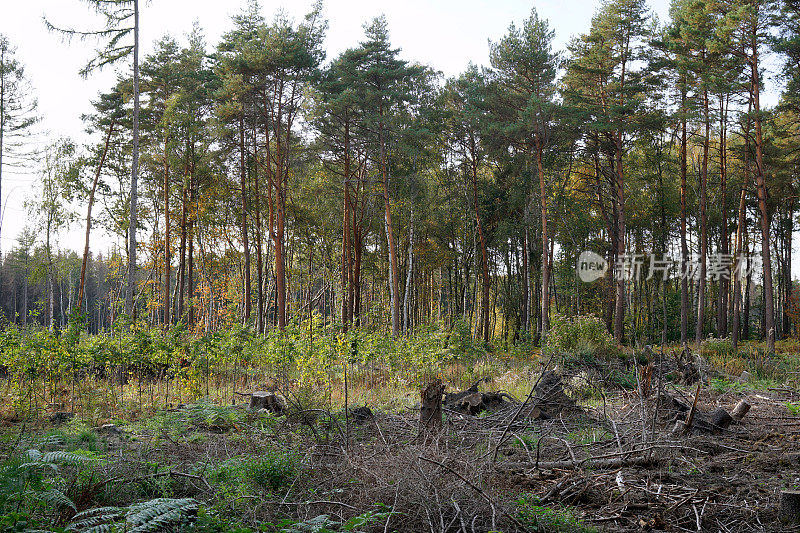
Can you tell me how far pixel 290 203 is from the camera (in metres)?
22.6

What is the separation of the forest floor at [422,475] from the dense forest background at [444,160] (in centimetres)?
651

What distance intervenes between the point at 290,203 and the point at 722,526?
21131 mm

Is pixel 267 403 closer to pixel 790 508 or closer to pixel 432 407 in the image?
pixel 432 407

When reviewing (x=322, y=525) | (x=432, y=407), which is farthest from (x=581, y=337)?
(x=322, y=525)

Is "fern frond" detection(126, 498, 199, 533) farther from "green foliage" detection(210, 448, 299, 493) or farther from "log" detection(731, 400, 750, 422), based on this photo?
"log" detection(731, 400, 750, 422)

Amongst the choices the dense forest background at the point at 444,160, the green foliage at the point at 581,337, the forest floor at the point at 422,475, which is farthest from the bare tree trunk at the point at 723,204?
the forest floor at the point at 422,475

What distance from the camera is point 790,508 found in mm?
3109

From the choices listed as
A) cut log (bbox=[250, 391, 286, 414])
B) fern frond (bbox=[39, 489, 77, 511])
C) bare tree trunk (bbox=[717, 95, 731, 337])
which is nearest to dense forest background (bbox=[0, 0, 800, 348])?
bare tree trunk (bbox=[717, 95, 731, 337])

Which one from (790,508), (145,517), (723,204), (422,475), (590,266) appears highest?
(723,204)

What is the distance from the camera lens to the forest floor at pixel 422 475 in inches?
120

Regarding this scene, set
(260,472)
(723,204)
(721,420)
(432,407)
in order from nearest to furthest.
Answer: (260,472) < (432,407) < (721,420) < (723,204)

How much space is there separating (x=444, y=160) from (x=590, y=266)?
8.87m

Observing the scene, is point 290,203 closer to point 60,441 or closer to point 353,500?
point 60,441

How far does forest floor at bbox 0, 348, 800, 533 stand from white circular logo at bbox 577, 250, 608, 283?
1957cm
